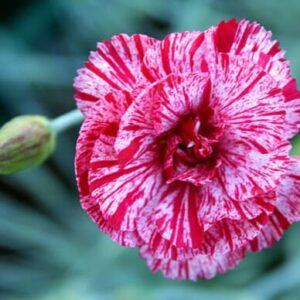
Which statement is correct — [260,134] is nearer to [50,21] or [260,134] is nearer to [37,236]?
[37,236]

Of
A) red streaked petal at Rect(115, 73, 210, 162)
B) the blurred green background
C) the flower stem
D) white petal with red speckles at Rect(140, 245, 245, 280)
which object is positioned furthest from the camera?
the blurred green background

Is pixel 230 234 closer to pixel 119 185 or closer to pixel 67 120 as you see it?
pixel 119 185

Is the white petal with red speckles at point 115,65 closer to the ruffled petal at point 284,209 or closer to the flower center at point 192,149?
the flower center at point 192,149

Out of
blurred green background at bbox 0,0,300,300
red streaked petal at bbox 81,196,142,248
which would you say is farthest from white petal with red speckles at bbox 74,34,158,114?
blurred green background at bbox 0,0,300,300

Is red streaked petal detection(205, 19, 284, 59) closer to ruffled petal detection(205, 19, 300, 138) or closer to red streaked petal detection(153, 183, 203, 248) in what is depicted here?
ruffled petal detection(205, 19, 300, 138)

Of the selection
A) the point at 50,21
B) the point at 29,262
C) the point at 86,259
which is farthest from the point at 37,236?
the point at 50,21

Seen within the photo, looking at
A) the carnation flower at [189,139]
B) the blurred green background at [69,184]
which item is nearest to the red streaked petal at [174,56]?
the carnation flower at [189,139]
